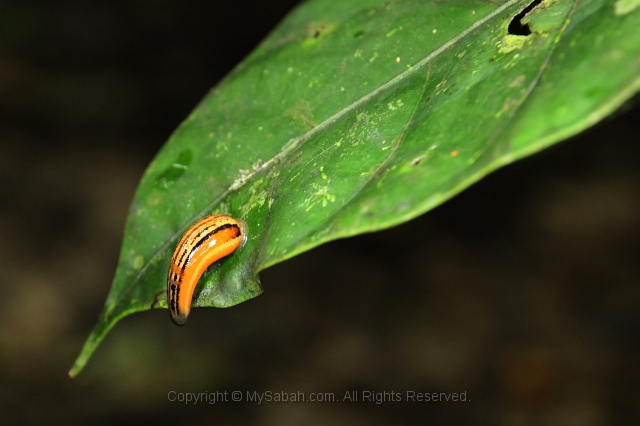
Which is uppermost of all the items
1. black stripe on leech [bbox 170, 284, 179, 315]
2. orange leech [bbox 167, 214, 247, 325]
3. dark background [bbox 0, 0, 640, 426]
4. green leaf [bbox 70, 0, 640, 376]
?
green leaf [bbox 70, 0, 640, 376]

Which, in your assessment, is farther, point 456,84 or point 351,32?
point 351,32

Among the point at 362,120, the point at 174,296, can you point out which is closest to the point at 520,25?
the point at 362,120

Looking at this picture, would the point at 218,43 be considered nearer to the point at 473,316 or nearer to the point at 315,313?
the point at 315,313

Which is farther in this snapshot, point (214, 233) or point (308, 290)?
point (308, 290)

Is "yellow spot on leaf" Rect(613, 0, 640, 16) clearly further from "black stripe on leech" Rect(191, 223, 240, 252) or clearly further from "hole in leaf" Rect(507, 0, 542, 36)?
"black stripe on leech" Rect(191, 223, 240, 252)

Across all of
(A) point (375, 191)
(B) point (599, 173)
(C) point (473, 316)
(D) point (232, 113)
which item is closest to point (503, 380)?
(C) point (473, 316)

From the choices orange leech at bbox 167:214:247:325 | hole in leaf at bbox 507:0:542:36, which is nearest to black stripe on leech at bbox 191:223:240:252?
orange leech at bbox 167:214:247:325

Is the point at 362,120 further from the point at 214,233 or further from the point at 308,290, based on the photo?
the point at 308,290
